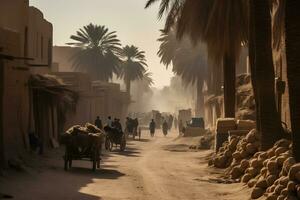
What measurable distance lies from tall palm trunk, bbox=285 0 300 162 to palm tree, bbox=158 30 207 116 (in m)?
55.0

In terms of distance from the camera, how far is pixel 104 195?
1327cm

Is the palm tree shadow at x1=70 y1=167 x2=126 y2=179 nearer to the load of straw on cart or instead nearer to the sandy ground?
the sandy ground

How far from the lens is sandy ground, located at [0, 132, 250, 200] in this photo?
13.3 m

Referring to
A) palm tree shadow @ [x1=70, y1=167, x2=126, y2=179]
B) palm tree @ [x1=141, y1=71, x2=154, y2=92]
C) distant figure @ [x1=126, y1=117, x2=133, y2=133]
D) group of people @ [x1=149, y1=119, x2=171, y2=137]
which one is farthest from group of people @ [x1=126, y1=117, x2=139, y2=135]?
palm tree @ [x1=141, y1=71, x2=154, y2=92]

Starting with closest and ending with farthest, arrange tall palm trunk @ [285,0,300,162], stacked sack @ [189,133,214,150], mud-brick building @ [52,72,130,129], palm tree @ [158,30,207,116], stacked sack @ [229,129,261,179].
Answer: tall palm trunk @ [285,0,300,162], stacked sack @ [229,129,261,179], stacked sack @ [189,133,214,150], mud-brick building @ [52,72,130,129], palm tree @ [158,30,207,116]

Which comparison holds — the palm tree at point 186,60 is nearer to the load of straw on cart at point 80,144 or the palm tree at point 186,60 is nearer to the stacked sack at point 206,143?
the stacked sack at point 206,143

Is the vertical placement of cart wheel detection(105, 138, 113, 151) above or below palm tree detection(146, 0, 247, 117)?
below

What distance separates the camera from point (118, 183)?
51.1 feet

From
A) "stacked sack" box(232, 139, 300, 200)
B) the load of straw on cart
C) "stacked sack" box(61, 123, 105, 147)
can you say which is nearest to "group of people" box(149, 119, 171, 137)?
"stacked sack" box(61, 123, 105, 147)

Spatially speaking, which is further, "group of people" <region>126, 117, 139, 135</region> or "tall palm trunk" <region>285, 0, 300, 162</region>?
"group of people" <region>126, 117, 139, 135</region>

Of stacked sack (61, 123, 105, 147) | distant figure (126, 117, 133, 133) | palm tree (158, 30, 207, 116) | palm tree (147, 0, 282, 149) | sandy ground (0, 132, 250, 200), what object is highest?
palm tree (158, 30, 207, 116)

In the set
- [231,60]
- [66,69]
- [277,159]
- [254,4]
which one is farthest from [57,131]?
[66,69]

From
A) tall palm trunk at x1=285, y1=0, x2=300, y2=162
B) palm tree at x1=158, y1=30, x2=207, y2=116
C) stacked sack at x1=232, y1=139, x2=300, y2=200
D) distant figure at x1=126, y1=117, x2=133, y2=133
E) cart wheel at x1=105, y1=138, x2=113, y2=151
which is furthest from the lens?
palm tree at x1=158, y1=30, x2=207, y2=116

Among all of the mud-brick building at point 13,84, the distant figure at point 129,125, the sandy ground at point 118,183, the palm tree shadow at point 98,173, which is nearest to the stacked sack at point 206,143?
the distant figure at point 129,125
